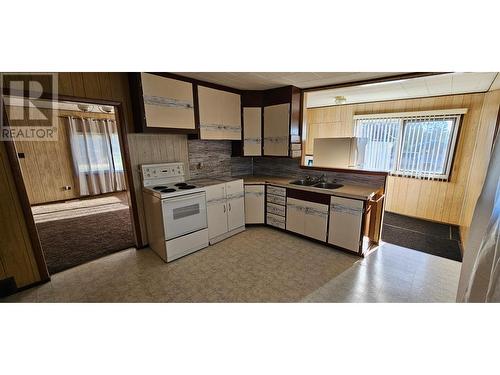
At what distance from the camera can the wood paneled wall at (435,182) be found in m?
3.54

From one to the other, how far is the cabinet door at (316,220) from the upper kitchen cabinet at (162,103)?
203 centimetres

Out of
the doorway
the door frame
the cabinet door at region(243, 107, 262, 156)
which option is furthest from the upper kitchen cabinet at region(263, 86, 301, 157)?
the doorway

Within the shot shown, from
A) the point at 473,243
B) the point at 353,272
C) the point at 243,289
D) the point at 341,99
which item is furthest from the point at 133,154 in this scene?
the point at 341,99

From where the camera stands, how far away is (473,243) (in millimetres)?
1356

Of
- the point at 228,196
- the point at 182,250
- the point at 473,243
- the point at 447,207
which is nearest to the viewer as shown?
the point at 473,243

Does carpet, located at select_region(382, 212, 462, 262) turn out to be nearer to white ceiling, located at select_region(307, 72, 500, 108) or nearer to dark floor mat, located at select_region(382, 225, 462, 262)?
dark floor mat, located at select_region(382, 225, 462, 262)

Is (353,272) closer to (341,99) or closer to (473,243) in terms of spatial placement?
(473,243)

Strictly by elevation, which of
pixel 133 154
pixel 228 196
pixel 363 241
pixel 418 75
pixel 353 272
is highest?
pixel 418 75

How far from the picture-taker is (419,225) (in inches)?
151

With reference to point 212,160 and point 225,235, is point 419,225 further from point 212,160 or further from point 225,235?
point 212,160

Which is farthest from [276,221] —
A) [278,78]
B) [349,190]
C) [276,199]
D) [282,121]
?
[278,78]

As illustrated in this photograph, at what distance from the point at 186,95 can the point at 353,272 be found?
298 centimetres

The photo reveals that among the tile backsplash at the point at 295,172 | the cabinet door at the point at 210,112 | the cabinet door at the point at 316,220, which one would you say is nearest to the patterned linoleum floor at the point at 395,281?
the cabinet door at the point at 316,220

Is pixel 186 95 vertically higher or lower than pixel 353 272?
higher
